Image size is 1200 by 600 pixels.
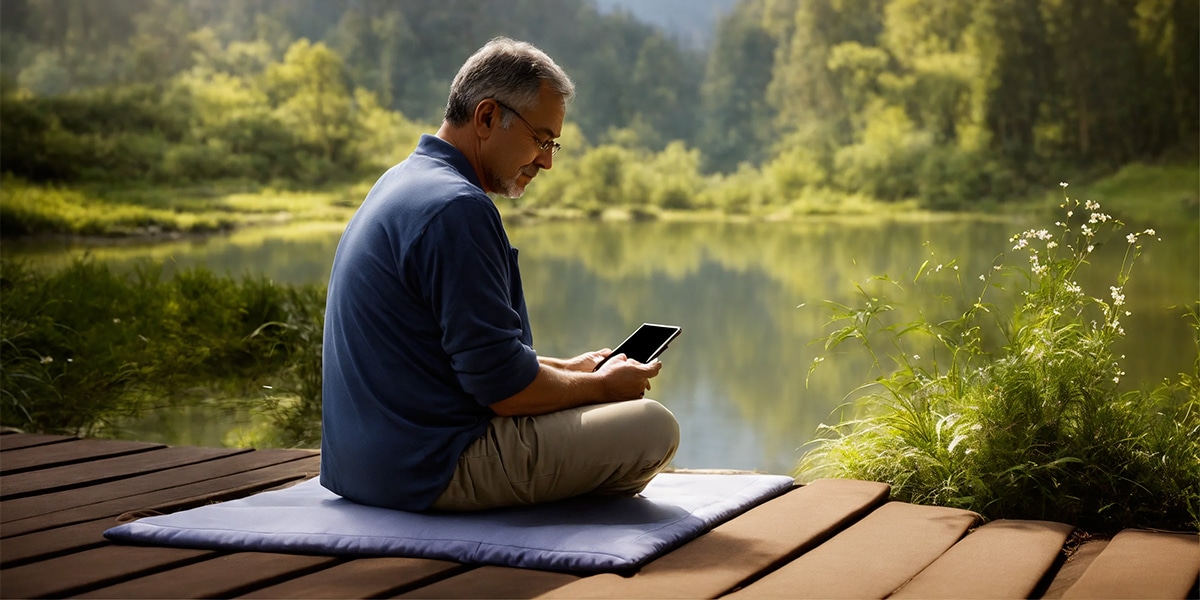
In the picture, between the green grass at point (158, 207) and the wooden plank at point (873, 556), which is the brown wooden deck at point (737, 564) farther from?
the green grass at point (158, 207)

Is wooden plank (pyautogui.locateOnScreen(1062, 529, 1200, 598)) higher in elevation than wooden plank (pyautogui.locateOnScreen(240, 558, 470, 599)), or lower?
higher

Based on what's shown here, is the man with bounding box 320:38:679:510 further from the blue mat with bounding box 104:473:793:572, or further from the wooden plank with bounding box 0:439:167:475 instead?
the wooden plank with bounding box 0:439:167:475

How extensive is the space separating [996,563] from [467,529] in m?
0.89

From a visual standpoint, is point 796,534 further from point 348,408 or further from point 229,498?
point 229,498

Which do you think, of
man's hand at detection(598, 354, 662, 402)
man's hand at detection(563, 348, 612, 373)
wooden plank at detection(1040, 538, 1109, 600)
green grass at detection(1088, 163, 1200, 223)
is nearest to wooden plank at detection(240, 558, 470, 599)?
man's hand at detection(598, 354, 662, 402)

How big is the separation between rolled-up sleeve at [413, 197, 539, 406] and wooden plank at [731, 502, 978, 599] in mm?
547

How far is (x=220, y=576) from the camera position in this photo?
177 cm

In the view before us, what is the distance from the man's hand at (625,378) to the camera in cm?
209

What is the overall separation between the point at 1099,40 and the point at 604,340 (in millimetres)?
4119

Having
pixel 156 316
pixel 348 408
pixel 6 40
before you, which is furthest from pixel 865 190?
pixel 348 408

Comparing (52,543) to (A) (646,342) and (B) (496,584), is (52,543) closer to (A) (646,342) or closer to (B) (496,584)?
(B) (496,584)

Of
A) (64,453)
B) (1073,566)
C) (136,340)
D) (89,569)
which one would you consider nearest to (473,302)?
(89,569)

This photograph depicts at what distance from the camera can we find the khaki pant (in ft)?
6.58

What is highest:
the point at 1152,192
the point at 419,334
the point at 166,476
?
the point at 1152,192
